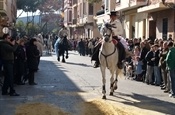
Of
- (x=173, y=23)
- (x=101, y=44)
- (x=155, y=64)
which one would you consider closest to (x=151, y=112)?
(x=101, y=44)

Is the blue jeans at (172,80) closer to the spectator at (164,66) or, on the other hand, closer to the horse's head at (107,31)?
the spectator at (164,66)

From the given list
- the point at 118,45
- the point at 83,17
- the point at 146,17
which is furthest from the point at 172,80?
the point at 83,17

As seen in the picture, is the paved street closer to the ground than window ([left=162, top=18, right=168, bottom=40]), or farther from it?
closer to the ground

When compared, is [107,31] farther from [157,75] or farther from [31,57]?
[157,75]

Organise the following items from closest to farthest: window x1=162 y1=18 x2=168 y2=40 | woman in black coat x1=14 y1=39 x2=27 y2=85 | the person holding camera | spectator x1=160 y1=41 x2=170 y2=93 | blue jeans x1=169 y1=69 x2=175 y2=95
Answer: the person holding camera, blue jeans x1=169 y1=69 x2=175 y2=95, spectator x1=160 y1=41 x2=170 y2=93, woman in black coat x1=14 y1=39 x2=27 y2=85, window x1=162 y1=18 x2=168 y2=40

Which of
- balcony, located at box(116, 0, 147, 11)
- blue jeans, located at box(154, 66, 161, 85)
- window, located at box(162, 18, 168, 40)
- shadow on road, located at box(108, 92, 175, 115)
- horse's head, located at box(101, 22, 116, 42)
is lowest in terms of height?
shadow on road, located at box(108, 92, 175, 115)

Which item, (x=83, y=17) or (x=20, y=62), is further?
(x=83, y=17)

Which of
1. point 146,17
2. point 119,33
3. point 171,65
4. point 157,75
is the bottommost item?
point 157,75

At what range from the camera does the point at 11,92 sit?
13.8 metres

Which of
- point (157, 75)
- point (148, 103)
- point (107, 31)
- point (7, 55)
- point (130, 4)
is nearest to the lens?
point (148, 103)

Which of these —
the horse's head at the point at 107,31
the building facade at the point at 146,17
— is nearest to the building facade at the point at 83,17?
the building facade at the point at 146,17

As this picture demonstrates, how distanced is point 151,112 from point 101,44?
384 cm

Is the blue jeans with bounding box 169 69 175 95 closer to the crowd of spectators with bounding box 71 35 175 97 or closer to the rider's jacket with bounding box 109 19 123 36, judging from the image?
the crowd of spectators with bounding box 71 35 175 97

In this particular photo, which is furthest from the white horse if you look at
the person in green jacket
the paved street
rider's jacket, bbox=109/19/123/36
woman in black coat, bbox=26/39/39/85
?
woman in black coat, bbox=26/39/39/85
